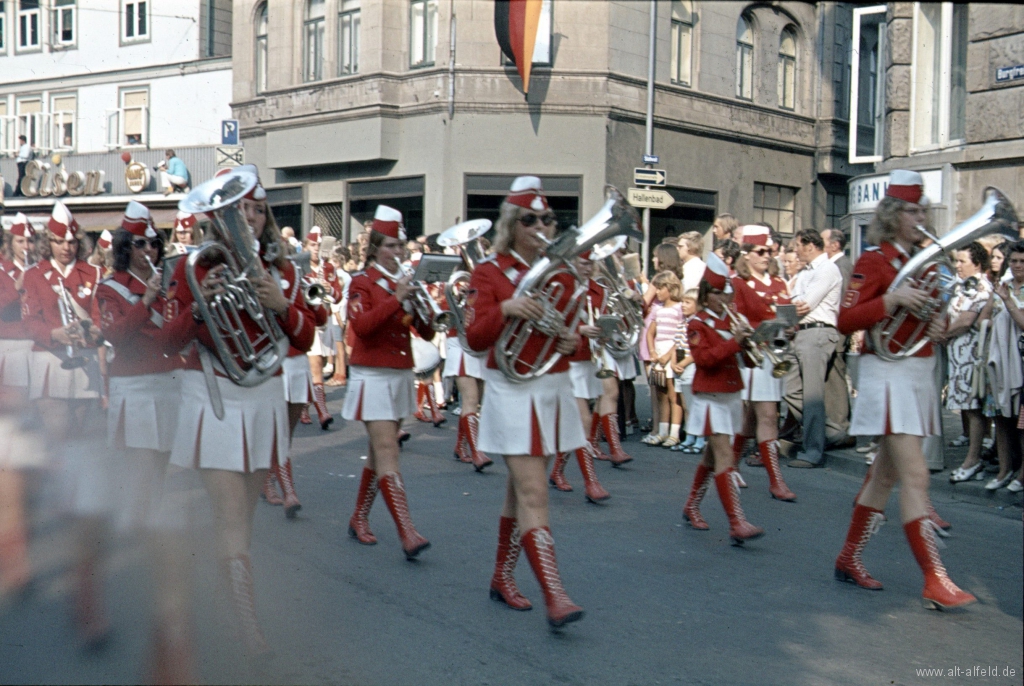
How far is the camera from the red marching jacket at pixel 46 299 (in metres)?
6.49

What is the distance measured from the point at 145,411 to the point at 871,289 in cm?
339

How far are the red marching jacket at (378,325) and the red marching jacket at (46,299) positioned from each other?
1.59 m

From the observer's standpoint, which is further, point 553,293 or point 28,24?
point 28,24

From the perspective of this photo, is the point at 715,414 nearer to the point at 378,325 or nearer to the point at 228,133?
the point at 378,325

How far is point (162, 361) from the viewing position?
5035 millimetres

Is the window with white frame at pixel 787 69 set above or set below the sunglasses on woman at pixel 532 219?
above

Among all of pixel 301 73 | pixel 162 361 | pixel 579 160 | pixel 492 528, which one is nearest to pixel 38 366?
pixel 162 361

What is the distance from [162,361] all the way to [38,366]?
1.83m

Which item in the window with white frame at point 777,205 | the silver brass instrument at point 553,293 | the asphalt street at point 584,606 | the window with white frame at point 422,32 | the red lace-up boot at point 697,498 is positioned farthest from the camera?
the window with white frame at point 777,205

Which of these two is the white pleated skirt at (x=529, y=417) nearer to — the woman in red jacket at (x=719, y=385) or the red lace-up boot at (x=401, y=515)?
the red lace-up boot at (x=401, y=515)

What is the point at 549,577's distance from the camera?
4.73 meters

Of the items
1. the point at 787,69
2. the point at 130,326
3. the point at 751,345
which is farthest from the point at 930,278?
the point at 787,69

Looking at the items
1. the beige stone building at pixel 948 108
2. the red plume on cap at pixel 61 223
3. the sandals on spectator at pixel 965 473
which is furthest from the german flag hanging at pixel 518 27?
the sandals on spectator at pixel 965 473

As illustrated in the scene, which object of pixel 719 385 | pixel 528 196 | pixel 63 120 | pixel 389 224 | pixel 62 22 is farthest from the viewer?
pixel 63 120
